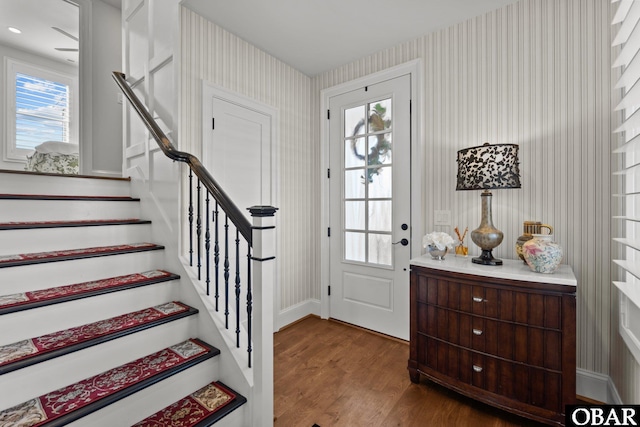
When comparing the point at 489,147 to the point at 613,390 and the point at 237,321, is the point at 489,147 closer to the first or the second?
the point at 613,390

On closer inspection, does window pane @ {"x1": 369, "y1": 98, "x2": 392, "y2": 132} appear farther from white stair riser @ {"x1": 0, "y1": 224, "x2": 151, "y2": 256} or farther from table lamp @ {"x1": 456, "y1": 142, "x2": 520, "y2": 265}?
white stair riser @ {"x1": 0, "y1": 224, "x2": 151, "y2": 256}

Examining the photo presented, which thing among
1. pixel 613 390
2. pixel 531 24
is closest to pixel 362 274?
pixel 613 390

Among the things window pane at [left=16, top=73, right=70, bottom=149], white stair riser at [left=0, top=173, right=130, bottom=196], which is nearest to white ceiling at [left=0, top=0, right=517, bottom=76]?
window pane at [left=16, top=73, right=70, bottom=149]

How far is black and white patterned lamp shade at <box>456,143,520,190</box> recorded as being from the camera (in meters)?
1.79

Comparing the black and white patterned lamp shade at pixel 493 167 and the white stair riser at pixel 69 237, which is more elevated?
the black and white patterned lamp shade at pixel 493 167

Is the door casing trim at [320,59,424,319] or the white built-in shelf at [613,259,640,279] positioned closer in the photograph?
the white built-in shelf at [613,259,640,279]

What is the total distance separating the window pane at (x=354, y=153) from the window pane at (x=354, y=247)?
0.76 metres

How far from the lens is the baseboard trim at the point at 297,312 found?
3020 millimetres

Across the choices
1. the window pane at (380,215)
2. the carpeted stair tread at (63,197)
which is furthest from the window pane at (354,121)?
the carpeted stair tread at (63,197)

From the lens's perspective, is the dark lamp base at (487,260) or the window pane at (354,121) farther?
the window pane at (354,121)

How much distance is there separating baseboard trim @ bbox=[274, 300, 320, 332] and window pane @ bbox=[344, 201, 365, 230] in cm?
101

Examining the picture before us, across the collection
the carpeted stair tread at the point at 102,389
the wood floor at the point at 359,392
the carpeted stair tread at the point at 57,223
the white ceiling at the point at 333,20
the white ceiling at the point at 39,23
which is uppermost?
the white ceiling at the point at 39,23

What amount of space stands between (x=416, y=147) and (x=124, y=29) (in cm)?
275

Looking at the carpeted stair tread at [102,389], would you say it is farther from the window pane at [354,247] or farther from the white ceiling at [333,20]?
the white ceiling at [333,20]
